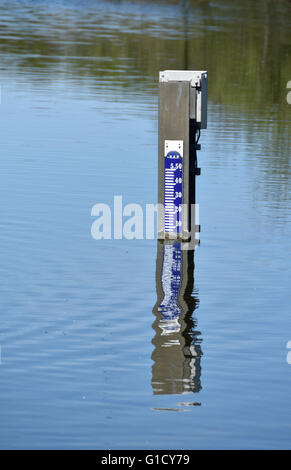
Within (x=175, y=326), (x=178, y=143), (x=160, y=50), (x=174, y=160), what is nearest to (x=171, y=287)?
(x=175, y=326)

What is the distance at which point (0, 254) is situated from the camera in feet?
41.2

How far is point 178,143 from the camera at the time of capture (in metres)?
12.6

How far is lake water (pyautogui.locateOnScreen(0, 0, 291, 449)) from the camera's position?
8.16m

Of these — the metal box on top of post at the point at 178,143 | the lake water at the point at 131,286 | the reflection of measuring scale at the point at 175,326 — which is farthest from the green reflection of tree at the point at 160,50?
the reflection of measuring scale at the point at 175,326

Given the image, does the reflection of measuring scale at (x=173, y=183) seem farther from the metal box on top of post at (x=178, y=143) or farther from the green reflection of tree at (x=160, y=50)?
the green reflection of tree at (x=160, y=50)

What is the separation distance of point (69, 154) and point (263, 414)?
38.5 feet

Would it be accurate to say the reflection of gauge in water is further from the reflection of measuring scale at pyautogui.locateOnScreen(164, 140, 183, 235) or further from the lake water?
the reflection of measuring scale at pyautogui.locateOnScreen(164, 140, 183, 235)

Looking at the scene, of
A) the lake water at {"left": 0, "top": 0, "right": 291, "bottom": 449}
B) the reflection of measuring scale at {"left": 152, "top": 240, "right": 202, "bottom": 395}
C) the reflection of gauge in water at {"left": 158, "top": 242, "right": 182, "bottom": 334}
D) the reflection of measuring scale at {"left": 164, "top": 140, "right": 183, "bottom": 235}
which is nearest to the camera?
the lake water at {"left": 0, "top": 0, "right": 291, "bottom": 449}

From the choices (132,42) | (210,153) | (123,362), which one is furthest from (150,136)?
(132,42)

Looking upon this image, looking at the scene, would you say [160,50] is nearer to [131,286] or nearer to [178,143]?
[178,143]

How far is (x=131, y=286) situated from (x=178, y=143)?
6.06 ft

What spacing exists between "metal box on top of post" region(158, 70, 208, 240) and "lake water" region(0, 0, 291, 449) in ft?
1.48

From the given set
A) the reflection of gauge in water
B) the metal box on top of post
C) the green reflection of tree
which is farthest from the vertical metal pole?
the green reflection of tree

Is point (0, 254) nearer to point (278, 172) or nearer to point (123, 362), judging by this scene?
point (123, 362)
